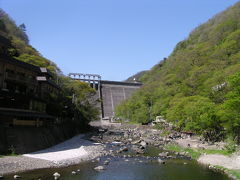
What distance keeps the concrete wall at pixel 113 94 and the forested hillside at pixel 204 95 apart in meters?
11.1

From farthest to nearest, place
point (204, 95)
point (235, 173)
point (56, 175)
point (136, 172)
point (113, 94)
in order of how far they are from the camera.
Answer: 1. point (113, 94)
2. point (204, 95)
3. point (136, 172)
4. point (235, 173)
5. point (56, 175)

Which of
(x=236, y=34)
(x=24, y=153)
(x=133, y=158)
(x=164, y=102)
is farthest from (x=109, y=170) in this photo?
(x=236, y=34)

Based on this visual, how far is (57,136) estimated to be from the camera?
4225 cm

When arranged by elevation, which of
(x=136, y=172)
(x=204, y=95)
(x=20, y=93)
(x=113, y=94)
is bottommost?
(x=136, y=172)

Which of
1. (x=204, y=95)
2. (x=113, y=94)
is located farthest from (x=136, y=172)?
(x=113, y=94)

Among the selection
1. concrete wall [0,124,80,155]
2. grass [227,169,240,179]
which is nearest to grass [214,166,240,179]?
grass [227,169,240,179]

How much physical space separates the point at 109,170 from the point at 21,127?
12785 millimetres

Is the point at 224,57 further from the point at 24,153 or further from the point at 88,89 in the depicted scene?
the point at 24,153

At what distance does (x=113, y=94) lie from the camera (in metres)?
131

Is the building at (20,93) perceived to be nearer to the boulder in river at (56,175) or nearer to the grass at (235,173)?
the boulder in river at (56,175)

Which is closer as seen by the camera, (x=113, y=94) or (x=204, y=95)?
(x=204, y=95)

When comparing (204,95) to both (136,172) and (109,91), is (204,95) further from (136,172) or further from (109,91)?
(109,91)

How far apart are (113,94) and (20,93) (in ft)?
318

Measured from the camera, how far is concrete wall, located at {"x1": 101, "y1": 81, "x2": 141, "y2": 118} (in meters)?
121
